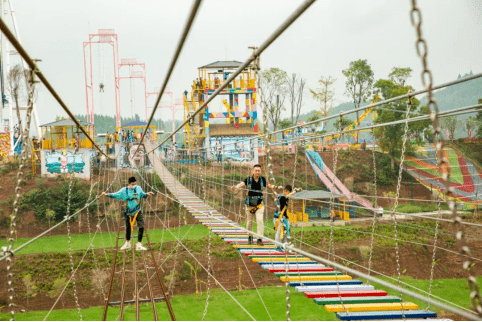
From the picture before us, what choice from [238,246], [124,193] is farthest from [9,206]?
[238,246]

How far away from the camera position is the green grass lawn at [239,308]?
23.5ft

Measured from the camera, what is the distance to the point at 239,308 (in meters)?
7.54

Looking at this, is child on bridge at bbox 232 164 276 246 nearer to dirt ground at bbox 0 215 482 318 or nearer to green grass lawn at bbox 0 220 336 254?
dirt ground at bbox 0 215 482 318

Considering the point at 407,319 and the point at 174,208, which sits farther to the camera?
the point at 174,208

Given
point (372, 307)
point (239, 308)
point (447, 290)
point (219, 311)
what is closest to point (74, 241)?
point (219, 311)

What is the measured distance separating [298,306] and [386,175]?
6.39 metres

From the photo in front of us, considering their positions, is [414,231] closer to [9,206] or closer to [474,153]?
[474,153]

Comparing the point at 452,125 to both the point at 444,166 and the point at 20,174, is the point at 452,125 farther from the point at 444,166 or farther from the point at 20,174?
the point at 444,166

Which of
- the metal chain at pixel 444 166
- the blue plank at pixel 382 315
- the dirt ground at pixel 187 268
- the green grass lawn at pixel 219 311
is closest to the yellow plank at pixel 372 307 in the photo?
the blue plank at pixel 382 315

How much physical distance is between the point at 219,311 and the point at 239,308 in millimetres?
331

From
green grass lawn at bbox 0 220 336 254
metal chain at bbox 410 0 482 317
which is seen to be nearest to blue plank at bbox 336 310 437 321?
metal chain at bbox 410 0 482 317

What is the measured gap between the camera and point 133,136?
14633 millimetres

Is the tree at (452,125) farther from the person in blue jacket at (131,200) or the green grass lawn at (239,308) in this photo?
the person in blue jacket at (131,200)

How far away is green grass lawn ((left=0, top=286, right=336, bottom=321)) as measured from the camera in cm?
711
